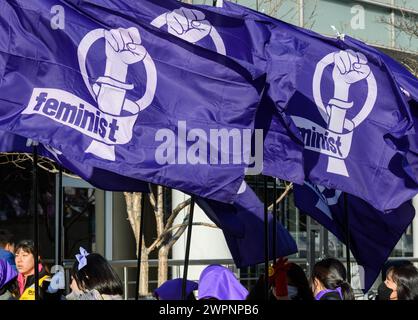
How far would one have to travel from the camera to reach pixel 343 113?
7.47m

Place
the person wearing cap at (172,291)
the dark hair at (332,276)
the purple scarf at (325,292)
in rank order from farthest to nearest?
the person wearing cap at (172,291)
the dark hair at (332,276)
the purple scarf at (325,292)

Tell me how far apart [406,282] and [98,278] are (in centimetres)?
263

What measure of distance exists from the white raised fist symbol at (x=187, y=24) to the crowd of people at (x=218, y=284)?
1675 millimetres

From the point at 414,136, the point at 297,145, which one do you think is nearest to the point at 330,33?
the point at 414,136

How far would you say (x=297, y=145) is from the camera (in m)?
6.84

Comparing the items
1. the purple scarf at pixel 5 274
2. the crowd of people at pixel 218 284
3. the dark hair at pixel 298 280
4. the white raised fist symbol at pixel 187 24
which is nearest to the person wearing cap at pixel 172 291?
the crowd of people at pixel 218 284

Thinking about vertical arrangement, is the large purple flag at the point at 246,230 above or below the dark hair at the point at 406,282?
above

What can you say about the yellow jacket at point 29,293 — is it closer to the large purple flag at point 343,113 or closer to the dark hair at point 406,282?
the large purple flag at point 343,113

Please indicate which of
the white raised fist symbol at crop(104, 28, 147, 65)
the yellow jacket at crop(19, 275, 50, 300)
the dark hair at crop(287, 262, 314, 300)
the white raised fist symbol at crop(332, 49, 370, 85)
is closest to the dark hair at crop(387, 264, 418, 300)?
the dark hair at crop(287, 262, 314, 300)

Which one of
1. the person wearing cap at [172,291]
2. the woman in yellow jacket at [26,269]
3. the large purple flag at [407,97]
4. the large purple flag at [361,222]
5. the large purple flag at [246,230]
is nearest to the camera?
the person wearing cap at [172,291]

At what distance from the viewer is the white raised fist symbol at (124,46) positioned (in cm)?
634

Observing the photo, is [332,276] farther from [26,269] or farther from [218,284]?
[26,269]

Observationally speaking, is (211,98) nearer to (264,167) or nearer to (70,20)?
(264,167)
